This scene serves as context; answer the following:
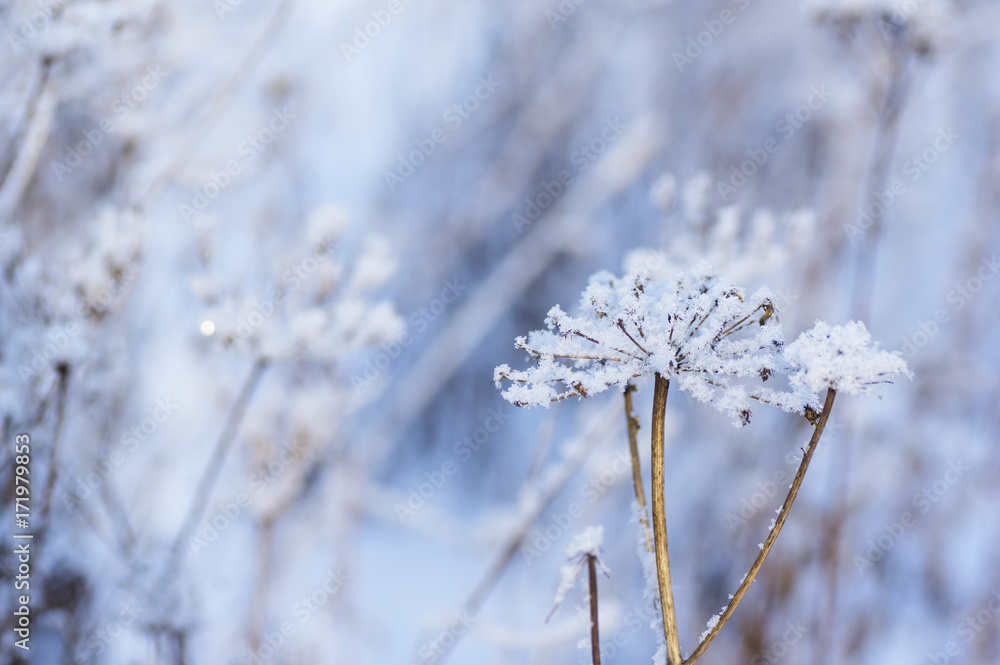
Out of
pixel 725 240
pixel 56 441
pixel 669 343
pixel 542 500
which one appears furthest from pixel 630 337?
pixel 56 441

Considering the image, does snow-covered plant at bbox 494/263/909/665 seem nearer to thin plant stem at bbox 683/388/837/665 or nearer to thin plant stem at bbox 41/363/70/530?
thin plant stem at bbox 683/388/837/665

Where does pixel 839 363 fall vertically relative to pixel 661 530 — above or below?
above

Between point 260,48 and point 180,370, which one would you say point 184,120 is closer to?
point 260,48

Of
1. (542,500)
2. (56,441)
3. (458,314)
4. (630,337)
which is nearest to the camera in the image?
(630,337)

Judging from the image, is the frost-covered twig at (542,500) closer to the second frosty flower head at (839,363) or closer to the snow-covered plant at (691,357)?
the snow-covered plant at (691,357)

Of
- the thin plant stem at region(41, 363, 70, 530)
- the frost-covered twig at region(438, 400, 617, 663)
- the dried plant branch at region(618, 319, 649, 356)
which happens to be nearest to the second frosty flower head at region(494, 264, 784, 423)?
the dried plant branch at region(618, 319, 649, 356)

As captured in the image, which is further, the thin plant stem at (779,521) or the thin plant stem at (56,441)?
the thin plant stem at (56,441)

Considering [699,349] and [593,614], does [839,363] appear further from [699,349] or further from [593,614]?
[593,614]

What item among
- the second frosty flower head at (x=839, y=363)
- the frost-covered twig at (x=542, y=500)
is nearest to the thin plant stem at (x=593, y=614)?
the second frosty flower head at (x=839, y=363)

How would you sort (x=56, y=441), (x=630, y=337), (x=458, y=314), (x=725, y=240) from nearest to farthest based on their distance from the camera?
(x=630, y=337) → (x=56, y=441) → (x=725, y=240) → (x=458, y=314)
